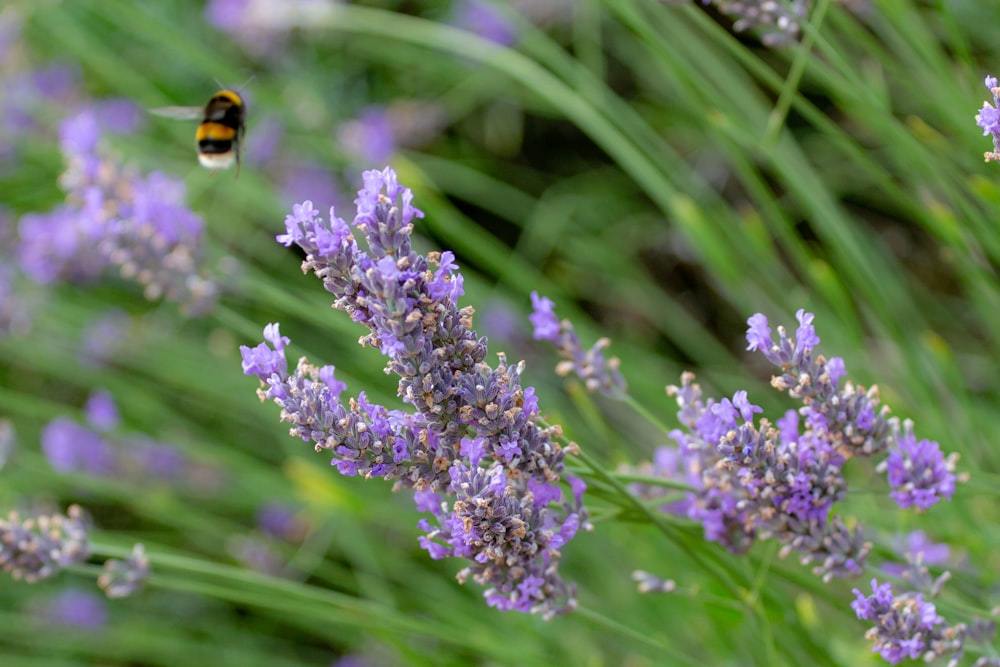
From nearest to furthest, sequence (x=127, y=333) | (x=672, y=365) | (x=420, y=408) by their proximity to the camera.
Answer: (x=420, y=408), (x=127, y=333), (x=672, y=365)

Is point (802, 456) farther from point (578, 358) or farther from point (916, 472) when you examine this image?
point (578, 358)

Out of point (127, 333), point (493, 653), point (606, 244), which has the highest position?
point (606, 244)

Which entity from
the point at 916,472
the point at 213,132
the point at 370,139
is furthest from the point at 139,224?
the point at 916,472

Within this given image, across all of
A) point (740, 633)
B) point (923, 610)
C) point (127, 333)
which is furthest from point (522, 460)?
point (127, 333)

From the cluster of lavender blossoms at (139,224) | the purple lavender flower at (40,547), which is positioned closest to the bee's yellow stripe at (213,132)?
the cluster of lavender blossoms at (139,224)

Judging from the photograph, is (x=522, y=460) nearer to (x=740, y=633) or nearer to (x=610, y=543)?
(x=740, y=633)

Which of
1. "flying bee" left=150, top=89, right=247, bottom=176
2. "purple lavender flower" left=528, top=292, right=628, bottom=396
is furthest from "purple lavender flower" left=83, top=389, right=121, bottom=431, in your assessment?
"purple lavender flower" left=528, top=292, right=628, bottom=396

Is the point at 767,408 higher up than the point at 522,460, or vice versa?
the point at 767,408

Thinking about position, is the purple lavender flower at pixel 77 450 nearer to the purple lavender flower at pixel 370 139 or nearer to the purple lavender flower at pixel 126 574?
the purple lavender flower at pixel 370 139
